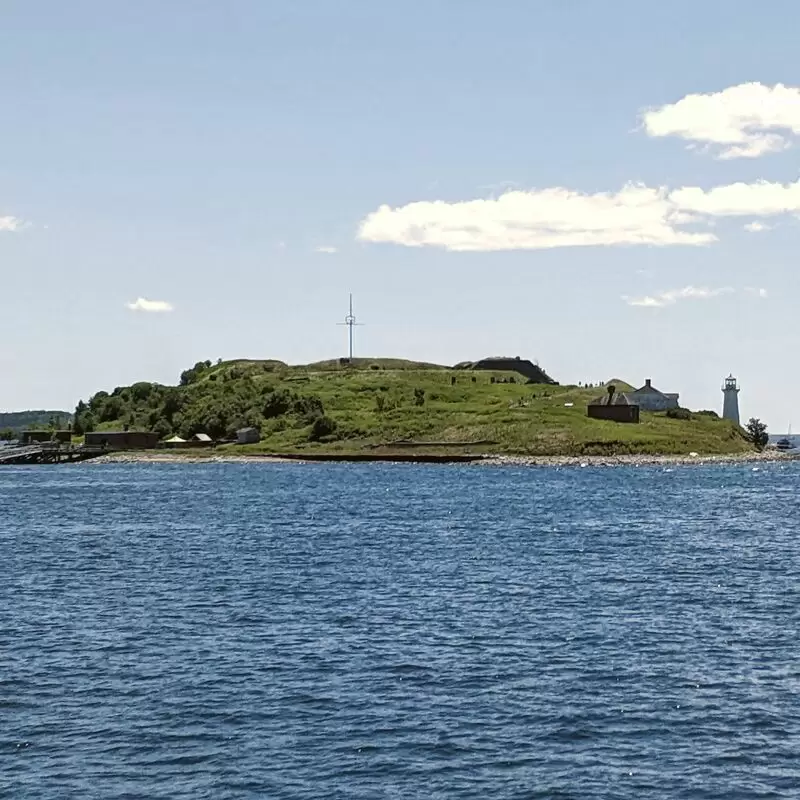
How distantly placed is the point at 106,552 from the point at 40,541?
925 cm

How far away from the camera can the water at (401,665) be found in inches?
1188

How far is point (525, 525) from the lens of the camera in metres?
97.2

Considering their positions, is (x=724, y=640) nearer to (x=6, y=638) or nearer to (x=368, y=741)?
(x=368, y=741)

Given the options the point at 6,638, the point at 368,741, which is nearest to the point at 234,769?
the point at 368,741

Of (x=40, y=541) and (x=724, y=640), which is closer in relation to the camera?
(x=724, y=640)

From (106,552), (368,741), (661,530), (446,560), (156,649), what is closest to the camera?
(368,741)

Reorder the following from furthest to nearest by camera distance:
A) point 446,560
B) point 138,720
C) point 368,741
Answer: point 446,560 → point 138,720 → point 368,741

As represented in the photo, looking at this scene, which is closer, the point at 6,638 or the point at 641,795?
the point at 641,795

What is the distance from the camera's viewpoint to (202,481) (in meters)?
171

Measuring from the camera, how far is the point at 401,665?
4125 centimetres

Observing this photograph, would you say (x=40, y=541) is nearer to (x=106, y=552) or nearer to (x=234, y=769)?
(x=106, y=552)

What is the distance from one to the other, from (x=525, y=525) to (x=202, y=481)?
8134cm

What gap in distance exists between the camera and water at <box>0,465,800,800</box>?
3019 centimetres

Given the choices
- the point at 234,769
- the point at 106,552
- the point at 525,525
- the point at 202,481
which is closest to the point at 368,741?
the point at 234,769
